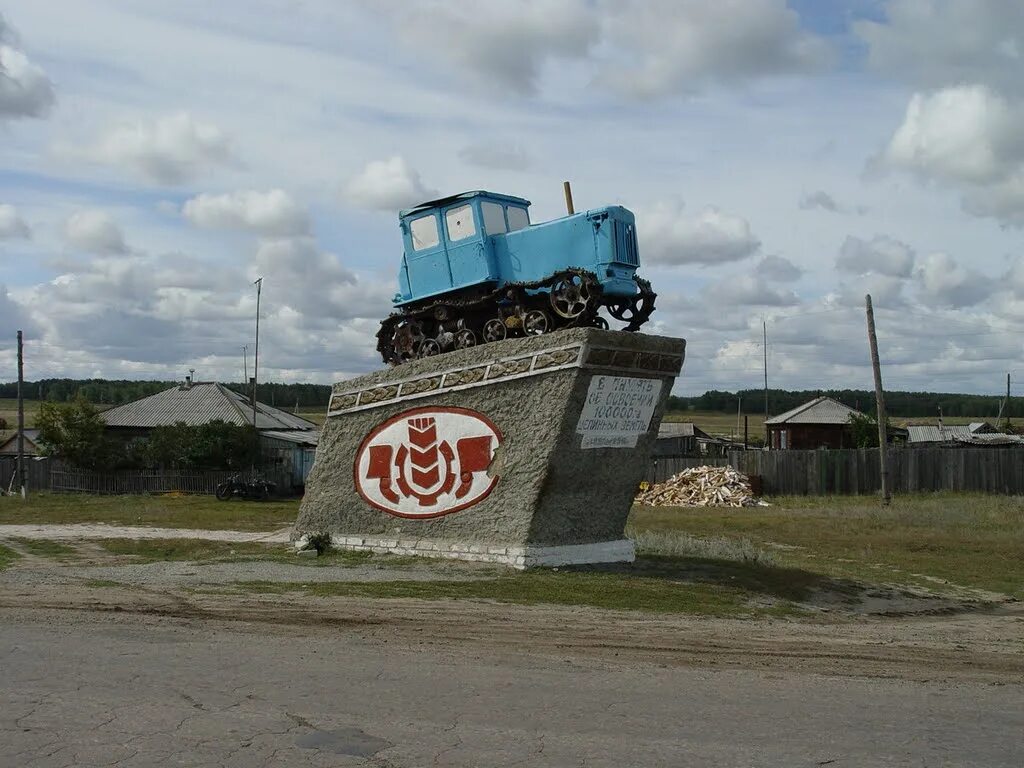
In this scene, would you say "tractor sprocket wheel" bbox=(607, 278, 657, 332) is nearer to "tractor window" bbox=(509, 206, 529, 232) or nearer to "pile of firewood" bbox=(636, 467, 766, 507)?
"tractor window" bbox=(509, 206, 529, 232)

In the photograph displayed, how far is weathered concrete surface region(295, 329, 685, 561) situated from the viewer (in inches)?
619

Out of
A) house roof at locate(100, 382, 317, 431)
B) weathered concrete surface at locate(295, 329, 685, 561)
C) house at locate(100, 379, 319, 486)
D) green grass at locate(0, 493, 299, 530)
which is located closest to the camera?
weathered concrete surface at locate(295, 329, 685, 561)

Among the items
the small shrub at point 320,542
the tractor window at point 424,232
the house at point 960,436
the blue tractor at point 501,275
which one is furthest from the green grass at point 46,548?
the house at point 960,436

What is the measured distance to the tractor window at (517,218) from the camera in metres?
18.5

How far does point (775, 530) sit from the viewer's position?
98.9 ft


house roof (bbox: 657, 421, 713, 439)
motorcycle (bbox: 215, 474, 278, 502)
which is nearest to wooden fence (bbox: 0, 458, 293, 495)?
motorcycle (bbox: 215, 474, 278, 502)

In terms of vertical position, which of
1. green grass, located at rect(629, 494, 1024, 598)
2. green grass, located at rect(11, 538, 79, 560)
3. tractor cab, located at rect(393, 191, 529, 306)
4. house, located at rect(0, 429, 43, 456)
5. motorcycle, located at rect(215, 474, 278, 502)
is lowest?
green grass, located at rect(629, 494, 1024, 598)

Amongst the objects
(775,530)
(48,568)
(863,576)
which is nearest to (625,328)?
(863,576)

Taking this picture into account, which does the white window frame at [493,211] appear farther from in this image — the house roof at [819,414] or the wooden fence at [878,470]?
the house roof at [819,414]

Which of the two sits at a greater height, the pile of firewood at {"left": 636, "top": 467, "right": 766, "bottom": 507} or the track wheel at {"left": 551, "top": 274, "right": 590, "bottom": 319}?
the track wheel at {"left": 551, "top": 274, "right": 590, "bottom": 319}

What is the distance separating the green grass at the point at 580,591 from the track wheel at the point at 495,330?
4045 mm

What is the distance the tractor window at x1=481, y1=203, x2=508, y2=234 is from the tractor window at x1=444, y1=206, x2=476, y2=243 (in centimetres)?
22

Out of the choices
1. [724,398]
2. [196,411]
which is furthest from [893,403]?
[196,411]

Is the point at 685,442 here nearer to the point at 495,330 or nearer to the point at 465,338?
the point at 465,338
